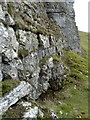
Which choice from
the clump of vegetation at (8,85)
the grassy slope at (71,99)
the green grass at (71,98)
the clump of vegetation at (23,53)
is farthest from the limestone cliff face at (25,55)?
the grassy slope at (71,99)

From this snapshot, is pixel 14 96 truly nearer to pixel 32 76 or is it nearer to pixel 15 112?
pixel 15 112

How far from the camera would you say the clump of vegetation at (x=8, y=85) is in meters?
20.2

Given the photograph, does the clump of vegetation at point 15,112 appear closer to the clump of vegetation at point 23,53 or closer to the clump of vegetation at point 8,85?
the clump of vegetation at point 8,85

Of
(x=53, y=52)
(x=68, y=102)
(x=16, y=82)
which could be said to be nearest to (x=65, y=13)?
(x=53, y=52)

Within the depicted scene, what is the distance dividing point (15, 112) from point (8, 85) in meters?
2.77

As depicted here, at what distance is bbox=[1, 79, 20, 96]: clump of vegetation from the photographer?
20194mm

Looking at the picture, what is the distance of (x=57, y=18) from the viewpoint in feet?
197

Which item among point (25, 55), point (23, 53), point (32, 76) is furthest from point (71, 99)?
point (23, 53)

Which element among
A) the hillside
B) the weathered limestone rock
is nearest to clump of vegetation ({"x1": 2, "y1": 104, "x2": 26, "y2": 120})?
the hillside

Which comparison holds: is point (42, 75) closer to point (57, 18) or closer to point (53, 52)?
point (53, 52)

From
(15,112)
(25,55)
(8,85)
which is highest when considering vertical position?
(25,55)

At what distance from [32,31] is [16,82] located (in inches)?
458

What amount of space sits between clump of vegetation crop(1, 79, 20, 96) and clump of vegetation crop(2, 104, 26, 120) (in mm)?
1650

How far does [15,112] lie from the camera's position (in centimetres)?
1966
